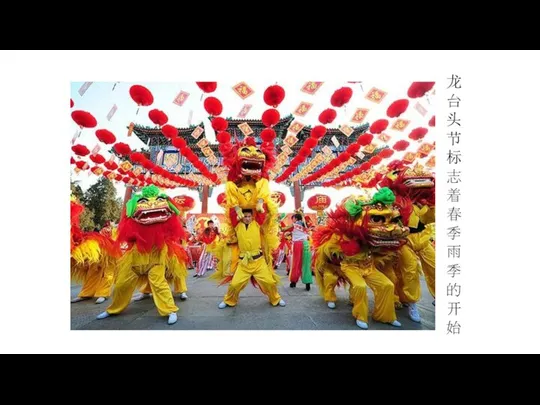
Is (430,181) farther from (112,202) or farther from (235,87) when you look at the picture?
(112,202)

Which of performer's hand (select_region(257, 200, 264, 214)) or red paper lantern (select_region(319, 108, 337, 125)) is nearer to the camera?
performer's hand (select_region(257, 200, 264, 214))

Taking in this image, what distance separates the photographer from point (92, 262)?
11.2 ft

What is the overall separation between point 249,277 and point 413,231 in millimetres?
1954

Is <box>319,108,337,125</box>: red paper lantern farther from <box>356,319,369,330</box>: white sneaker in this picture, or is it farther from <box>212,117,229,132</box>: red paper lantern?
<box>356,319,369,330</box>: white sneaker

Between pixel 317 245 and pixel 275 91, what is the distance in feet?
7.86

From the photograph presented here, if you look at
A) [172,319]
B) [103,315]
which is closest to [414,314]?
[172,319]

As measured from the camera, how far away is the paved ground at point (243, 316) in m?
2.55

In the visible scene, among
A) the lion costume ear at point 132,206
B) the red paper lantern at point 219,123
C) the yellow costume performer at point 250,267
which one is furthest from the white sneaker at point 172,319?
the red paper lantern at point 219,123

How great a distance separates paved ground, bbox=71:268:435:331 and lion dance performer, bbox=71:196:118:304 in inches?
7.2

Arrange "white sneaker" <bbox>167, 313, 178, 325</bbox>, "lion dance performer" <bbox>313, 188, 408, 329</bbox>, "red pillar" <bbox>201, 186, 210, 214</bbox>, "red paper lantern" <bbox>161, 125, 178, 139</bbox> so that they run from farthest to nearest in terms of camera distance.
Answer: "red pillar" <bbox>201, 186, 210, 214</bbox>
"red paper lantern" <bbox>161, 125, 178, 139</bbox>
"white sneaker" <bbox>167, 313, 178, 325</bbox>
"lion dance performer" <bbox>313, 188, 408, 329</bbox>

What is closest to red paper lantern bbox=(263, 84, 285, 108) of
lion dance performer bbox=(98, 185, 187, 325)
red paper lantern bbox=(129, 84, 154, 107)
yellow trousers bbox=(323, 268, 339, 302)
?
red paper lantern bbox=(129, 84, 154, 107)

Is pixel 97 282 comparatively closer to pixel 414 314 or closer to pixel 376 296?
pixel 376 296

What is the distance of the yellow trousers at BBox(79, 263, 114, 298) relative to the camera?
3.48 m
